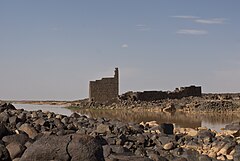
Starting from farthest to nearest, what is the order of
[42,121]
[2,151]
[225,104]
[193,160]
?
[225,104], [42,121], [193,160], [2,151]

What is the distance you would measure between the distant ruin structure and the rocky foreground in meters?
16.3

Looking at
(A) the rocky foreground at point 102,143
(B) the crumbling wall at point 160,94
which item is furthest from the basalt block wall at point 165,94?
(A) the rocky foreground at point 102,143

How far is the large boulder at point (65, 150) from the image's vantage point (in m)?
6.29

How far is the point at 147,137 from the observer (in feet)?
35.3

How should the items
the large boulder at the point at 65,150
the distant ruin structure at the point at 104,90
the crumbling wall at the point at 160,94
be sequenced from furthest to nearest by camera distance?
the crumbling wall at the point at 160,94, the distant ruin structure at the point at 104,90, the large boulder at the point at 65,150

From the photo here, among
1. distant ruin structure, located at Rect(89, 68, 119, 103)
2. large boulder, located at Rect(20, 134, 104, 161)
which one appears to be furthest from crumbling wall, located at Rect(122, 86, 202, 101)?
large boulder, located at Rect(20, 134, 104, 161)

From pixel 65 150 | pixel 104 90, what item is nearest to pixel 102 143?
pixel 65 150

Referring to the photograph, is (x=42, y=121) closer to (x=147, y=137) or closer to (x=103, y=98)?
(x=147, y=137)

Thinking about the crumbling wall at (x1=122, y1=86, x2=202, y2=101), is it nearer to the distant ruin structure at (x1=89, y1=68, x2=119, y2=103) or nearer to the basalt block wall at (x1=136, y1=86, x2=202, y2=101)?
the basalt block wall at (x1=136, y1=86, x2=202, y2=101)

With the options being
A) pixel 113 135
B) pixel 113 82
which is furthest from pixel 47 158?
pixel 113 82

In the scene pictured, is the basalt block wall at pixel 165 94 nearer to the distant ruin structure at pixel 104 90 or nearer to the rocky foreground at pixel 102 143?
the distant ruin structure at pixel 104 90

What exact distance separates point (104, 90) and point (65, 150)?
2547 cm

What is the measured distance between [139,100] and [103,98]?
2346 millimetres

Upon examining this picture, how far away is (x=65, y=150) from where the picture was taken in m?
6.33
